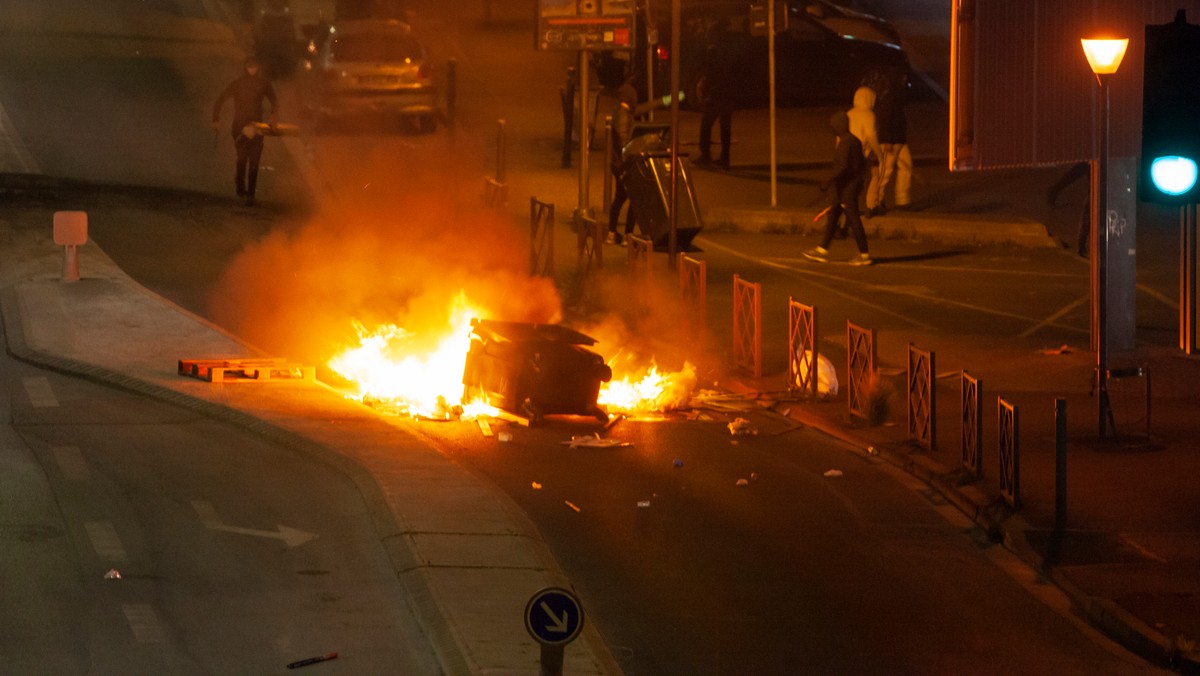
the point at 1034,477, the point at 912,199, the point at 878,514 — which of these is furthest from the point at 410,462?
the point at 912,199

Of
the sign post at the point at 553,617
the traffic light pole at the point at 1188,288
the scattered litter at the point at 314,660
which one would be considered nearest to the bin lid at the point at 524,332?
the scattered litter at the point at 314,660

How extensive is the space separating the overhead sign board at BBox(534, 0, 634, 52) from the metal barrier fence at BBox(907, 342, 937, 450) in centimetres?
933

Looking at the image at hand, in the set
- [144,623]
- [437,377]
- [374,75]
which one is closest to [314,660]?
[144,623]

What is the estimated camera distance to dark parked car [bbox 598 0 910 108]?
104 feet

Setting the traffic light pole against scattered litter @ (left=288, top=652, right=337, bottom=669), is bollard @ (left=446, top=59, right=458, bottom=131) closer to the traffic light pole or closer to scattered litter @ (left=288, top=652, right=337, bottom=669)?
the traffic light pole

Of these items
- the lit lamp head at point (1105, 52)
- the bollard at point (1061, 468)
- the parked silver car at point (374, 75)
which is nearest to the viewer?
the bollard at point (1061, 468)

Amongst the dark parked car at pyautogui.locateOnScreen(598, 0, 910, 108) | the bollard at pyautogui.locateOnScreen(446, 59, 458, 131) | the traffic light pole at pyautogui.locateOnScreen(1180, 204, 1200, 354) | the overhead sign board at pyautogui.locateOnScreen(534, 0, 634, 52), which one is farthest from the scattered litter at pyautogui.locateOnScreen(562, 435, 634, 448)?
the dark parked car at pyautogui.locateOnScreen(598, 0, 910, 108)

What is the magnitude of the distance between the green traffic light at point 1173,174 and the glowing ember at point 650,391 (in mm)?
4993

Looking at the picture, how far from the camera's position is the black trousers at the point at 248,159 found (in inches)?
934

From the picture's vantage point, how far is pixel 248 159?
24484 millimetres

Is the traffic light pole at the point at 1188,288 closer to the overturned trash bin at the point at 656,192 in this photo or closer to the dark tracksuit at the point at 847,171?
the dark tracksuit at the point at 847,171

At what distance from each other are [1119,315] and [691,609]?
346 inches

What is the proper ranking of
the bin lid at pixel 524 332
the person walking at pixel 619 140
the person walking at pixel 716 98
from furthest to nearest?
the person walking at pixel 716 98, the person walking at pixel 619 140, the bin lid at pixel 524 332

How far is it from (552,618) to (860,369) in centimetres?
768
